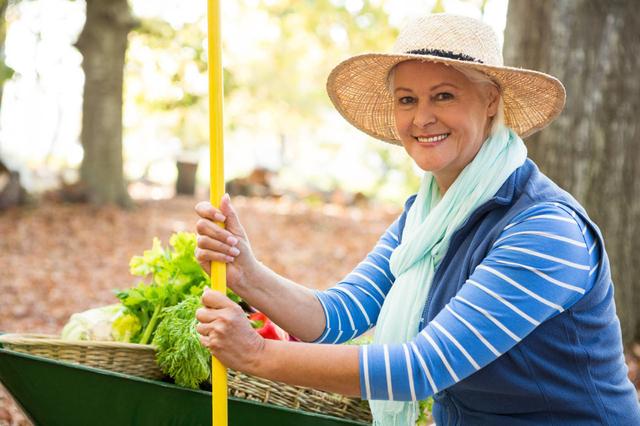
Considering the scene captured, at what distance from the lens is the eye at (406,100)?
89.0 inches

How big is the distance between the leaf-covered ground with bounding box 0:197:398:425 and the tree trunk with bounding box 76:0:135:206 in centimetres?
51

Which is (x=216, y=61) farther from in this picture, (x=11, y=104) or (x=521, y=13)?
(x=11, y=104)

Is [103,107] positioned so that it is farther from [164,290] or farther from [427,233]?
[427,233]

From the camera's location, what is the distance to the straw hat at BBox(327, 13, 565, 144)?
7.03ft

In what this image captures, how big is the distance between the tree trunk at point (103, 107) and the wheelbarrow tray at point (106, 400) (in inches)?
352

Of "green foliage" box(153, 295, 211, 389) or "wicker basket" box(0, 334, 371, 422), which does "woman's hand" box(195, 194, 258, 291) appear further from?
"wicker basket" box(0, 334, 371, 422)

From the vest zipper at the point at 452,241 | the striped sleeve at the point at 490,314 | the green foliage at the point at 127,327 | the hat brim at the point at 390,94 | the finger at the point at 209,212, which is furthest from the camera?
the green foliage at the point at 127,327

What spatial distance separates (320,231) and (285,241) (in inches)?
37.8

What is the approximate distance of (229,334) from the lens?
72.1 inches

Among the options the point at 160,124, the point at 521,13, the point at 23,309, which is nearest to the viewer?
the point at 521,13

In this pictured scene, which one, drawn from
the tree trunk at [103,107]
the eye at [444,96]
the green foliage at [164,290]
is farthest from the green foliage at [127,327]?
the tree trunk at [103,107]

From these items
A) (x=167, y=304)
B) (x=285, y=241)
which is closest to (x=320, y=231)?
(x=285, y=241)

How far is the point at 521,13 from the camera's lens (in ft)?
14.6

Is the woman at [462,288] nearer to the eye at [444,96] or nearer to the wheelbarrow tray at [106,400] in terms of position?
the eye at [444,96]
